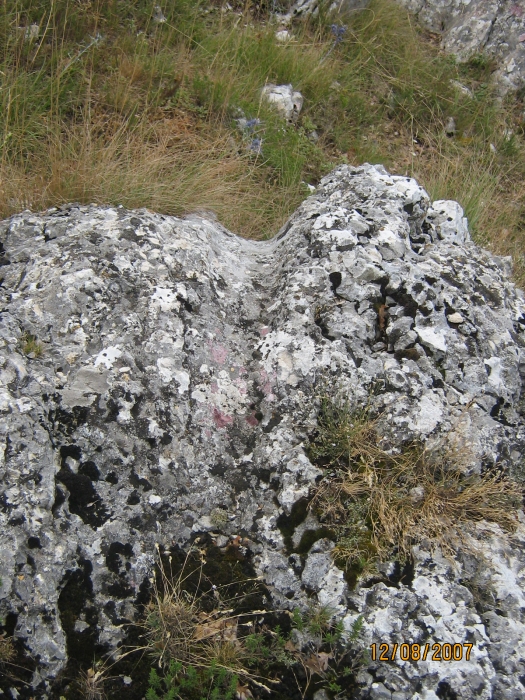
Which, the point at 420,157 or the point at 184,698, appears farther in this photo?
the point at 420,157

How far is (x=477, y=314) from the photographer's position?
274 centimetres

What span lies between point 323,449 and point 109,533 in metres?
0.88

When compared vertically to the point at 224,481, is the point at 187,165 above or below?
above

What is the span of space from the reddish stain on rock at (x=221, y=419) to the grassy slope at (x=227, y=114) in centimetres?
160

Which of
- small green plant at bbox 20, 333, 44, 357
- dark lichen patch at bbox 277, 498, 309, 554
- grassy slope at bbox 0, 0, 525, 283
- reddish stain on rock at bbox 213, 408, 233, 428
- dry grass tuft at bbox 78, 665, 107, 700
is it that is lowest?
dry grass tuft at bbox 78, 665, 107, 700

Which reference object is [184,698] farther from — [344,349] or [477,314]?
[477,314]

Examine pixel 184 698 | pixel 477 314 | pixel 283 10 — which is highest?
pixel 283 10

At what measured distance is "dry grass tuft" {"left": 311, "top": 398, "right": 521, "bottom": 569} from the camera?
2100 mm

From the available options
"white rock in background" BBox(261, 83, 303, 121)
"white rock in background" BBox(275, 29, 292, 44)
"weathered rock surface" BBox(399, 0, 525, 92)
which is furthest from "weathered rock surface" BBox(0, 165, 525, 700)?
"weathered rock surface" BBox(399, 0, 525, 92)

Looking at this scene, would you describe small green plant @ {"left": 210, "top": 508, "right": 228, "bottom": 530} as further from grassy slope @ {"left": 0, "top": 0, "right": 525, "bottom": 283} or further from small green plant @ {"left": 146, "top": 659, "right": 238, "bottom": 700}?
grassy slope @ {"left": 0, "top": 0, "right": 525, "bottom": 283}

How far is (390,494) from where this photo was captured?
2.14m

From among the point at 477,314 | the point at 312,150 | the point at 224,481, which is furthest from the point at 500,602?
the point at 312,150
